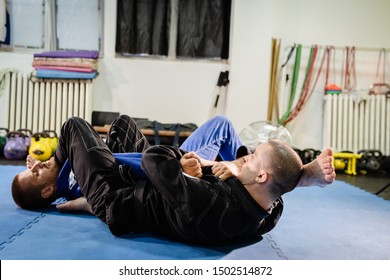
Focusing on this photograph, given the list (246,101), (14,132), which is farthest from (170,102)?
Result: (14,132)

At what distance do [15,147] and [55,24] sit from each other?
6.25 feet

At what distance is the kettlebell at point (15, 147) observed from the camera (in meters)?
4.54

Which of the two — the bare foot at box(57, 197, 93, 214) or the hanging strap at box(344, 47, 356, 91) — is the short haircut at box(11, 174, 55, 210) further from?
the hanging strap at box(344, 47, 356, 91)

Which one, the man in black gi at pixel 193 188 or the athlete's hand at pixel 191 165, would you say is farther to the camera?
the athlete's hand at pixel 191 165

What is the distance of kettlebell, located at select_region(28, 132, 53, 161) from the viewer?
14.5 feet

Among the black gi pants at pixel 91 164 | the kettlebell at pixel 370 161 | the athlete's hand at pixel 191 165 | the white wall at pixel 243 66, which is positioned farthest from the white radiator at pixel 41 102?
the athlete's hand at pixel 191 165

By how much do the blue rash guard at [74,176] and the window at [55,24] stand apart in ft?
12.2

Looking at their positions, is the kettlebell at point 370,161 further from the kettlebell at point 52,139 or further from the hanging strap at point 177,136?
the kettlebell at point 52,139

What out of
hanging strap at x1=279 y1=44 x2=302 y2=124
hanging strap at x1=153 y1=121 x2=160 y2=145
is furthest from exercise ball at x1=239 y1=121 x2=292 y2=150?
hanging strap at x1=153 y1=121 x2=160 y2=145

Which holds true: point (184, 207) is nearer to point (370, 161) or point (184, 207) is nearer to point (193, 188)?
point (193, 188)

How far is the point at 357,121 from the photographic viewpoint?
5172mm

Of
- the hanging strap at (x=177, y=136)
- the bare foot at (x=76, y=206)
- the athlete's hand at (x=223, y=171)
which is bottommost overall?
the bare foot at (x=76, y=206)

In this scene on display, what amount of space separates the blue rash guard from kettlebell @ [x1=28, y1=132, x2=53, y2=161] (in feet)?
8.54

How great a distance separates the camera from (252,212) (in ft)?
4.63
